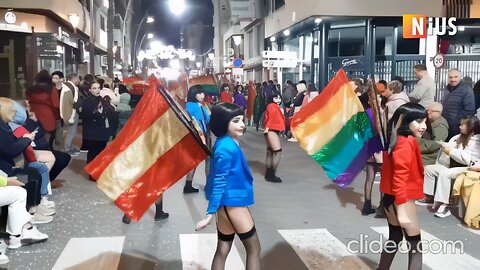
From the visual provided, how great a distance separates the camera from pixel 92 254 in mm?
6184

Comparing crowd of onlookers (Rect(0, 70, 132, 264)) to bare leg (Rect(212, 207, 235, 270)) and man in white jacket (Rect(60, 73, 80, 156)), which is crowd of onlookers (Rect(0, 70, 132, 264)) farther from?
bare leg (Rect(212, 207, 235, 270))

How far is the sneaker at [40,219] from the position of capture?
755cm

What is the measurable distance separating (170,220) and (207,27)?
83.0 m

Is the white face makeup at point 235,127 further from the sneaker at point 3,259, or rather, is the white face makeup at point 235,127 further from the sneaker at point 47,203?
the sneaker at point 47,203

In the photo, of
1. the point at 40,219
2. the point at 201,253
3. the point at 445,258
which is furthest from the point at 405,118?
the point at 40,219

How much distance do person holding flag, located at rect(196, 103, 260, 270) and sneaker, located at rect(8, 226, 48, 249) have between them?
2.95 meters

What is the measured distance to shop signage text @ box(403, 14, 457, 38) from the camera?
22.0 metres

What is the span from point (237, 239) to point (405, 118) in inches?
111

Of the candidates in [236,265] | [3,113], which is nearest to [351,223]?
[236,265]

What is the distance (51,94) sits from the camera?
39.7 ft

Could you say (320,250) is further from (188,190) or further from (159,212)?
(188,190)

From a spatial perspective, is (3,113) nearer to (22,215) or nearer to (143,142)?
(22,215)

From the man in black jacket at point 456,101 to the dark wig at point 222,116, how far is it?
7.13 meters

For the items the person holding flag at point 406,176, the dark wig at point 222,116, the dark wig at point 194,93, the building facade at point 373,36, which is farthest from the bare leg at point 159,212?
the building facade at point 373,36
